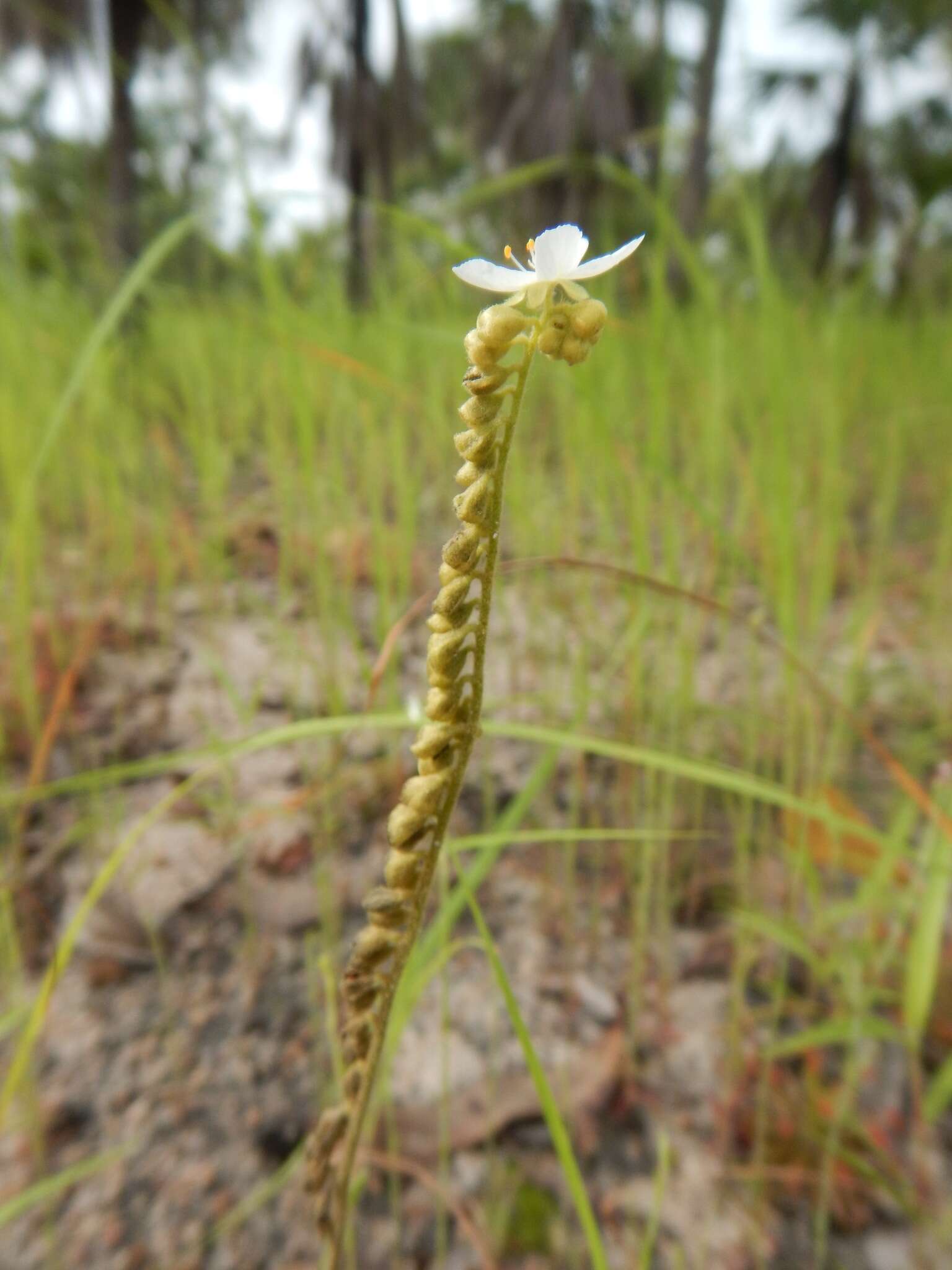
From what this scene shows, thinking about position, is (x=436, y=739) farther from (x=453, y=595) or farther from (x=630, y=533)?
(x=630, y=533)

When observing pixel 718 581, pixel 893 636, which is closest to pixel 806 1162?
pixel 718 581

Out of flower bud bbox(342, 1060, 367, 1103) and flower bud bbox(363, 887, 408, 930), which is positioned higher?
flower bud bbox(363, 887, 408, 930)

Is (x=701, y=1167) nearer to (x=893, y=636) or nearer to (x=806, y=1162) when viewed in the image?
(x=806, y=1162)

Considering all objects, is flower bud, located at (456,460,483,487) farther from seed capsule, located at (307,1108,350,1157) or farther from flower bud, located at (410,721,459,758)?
seed capsule, located at (307,1108,350,1157)

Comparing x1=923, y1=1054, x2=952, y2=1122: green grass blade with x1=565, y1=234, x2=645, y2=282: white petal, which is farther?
x1=923, y1=1054, x2=952, y2=1122: green grass blade

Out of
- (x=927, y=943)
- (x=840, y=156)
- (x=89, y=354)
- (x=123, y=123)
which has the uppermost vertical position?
(x=840, y=156)

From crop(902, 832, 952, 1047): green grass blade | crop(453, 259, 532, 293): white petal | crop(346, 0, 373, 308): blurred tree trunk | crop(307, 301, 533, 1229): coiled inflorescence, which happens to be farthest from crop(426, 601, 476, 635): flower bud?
crop(346, 0, 373, 308): blurred tree trunk

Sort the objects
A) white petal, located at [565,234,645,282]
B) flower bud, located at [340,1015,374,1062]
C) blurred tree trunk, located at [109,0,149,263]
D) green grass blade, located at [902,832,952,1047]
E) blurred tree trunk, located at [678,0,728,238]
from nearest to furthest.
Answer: white petal, located at [565,234,645,282], flower bud, located at [340,1015,374,1062], green grass blade, located at [902,832,952,1047], blurred tree trunk, located at [109,0,149,263], blurred tree trunk, located at [678,0,728,238]

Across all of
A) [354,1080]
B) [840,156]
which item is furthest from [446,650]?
[840,156]
